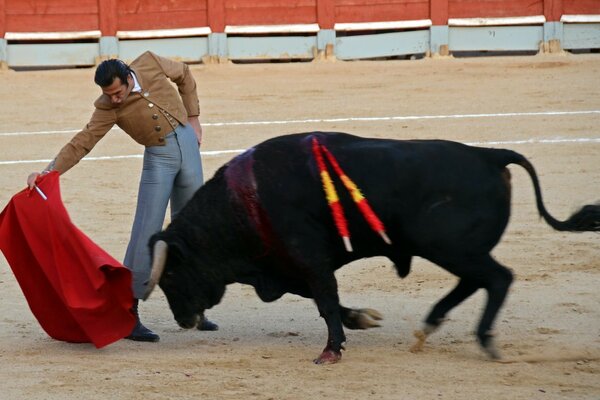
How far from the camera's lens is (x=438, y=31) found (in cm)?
1563

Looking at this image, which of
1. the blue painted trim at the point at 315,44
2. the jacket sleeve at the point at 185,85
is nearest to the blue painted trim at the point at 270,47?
the blue painted trim at the point at 315,44

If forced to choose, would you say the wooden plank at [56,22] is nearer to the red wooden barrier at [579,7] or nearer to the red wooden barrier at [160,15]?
the red wooden barrier at [160,15]

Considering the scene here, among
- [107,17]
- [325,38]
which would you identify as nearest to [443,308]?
[325,38]

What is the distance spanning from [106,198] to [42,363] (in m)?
3.63

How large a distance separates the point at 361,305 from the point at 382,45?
33.2ft

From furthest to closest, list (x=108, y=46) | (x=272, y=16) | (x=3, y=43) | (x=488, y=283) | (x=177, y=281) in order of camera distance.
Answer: (x=272, y=16) < (x=108, y=46) < (x=3, y=43) < (x=177, y=281) < (x=488, y=283)

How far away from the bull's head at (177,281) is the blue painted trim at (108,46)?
10.4 meters

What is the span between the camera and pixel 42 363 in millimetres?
5023

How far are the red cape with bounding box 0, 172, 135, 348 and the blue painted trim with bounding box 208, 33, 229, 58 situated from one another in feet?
33.4

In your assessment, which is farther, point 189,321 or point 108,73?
point 189,321

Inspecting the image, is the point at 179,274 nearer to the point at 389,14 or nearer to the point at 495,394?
the point at 495,394

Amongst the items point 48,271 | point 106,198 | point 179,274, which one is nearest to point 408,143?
point 179,274

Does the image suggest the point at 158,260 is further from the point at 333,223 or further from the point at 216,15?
the point at 216,15

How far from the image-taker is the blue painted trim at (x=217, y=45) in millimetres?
15359
